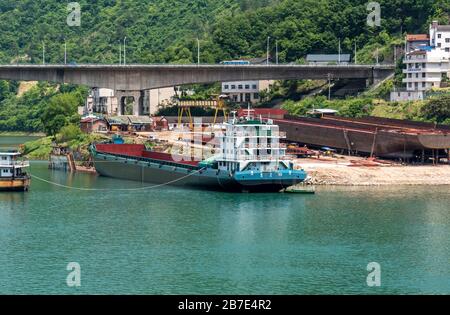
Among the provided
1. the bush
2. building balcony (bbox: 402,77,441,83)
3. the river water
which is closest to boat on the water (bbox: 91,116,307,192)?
the river water

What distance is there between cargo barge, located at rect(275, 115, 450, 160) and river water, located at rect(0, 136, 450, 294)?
402 inches

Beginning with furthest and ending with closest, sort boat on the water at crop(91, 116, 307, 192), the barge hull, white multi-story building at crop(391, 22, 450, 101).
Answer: white multi-story building at crop(391, 22, 450, 101), the barge hull, boat on the water at crop(91, 116, 307, 192)

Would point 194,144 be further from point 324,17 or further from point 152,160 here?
point 324,17

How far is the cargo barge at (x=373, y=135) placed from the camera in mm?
96188

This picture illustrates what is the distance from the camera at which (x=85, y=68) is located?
442 feet

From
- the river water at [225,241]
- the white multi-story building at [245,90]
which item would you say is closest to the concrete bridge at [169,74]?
the white multi-story building at [245,90]

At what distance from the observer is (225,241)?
62.6 meters

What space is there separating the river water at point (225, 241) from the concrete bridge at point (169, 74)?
4927 cm

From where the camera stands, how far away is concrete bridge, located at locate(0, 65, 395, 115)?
443 ft

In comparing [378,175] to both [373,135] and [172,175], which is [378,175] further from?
[172,175]

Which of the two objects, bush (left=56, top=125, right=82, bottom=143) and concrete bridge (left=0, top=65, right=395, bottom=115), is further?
concrete bridge (left=0, top=65, right=395, bottom=115)

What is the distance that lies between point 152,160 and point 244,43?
222 ft

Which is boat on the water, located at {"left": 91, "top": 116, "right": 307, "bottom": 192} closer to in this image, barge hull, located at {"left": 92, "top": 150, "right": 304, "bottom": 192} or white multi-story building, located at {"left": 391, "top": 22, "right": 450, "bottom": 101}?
barge hull, located at {"left": 92, "top": 150, "right": 304, "bottom": 192}

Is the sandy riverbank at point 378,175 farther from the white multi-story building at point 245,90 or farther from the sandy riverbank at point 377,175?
the white multi-story building at point 245,90
